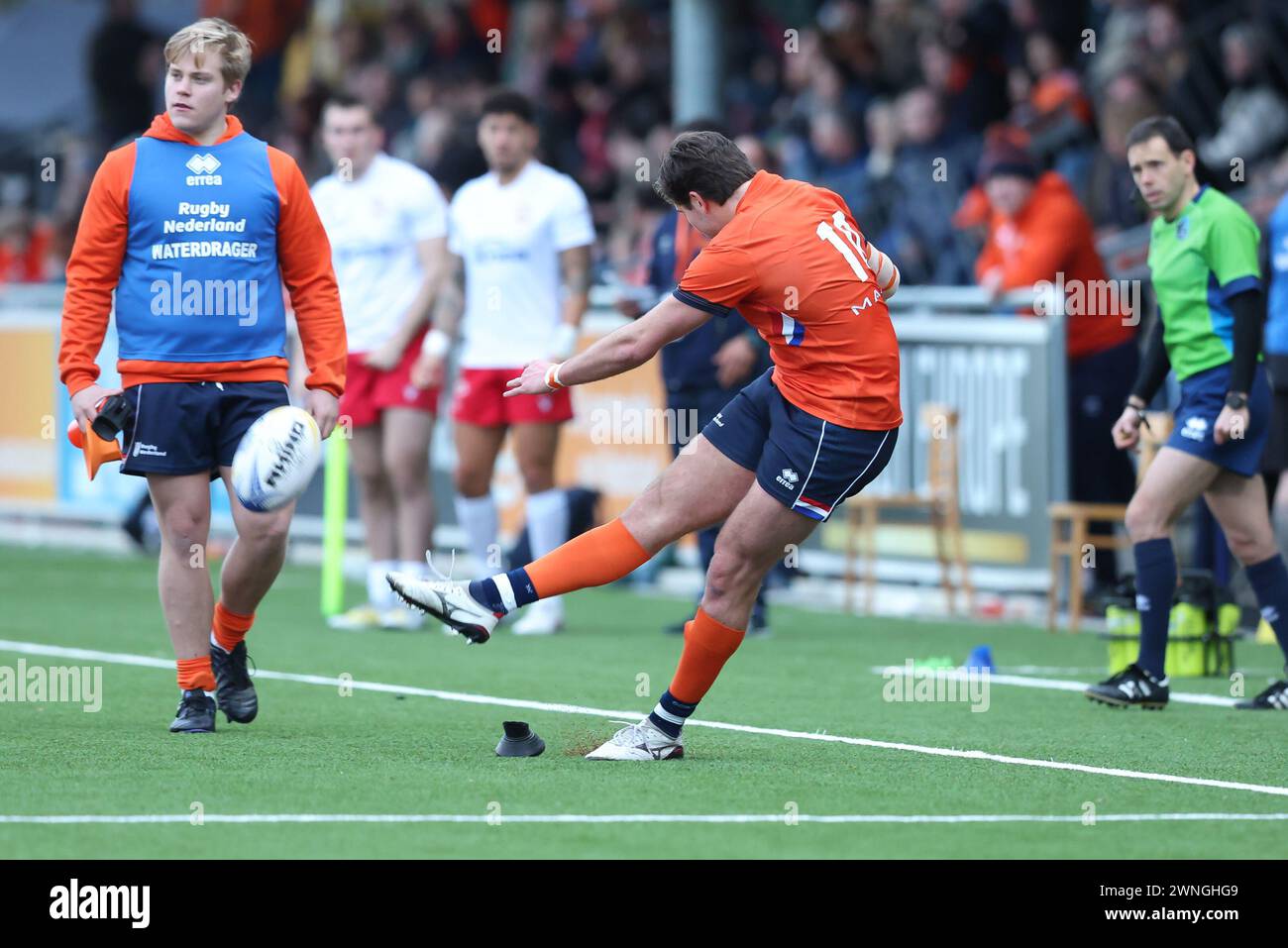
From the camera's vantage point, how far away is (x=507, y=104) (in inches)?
471

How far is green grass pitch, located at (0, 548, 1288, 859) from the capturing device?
19.7 feet

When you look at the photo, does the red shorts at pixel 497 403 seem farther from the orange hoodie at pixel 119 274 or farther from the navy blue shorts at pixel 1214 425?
the orange hoodie at pixel 119 274

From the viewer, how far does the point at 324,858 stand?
566 cm

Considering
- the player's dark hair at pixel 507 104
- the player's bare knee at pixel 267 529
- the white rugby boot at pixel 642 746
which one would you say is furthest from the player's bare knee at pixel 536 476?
the white rugby boot at pixel 642 746

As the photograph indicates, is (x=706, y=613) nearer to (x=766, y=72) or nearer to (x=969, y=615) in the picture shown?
(x=969, y=615)

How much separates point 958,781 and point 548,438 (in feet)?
17.5

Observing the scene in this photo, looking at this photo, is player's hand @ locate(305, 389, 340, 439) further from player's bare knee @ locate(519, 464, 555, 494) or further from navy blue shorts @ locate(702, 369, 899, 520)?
player's bare knee @ locate(519, 464, 555, 494)

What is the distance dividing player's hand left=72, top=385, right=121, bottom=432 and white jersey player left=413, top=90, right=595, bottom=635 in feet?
14.2

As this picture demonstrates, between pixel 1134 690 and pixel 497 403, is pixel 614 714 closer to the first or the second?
pixel 1134 690

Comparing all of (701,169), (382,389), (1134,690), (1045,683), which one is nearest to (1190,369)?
(1134,690)

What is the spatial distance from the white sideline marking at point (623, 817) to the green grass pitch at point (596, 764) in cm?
5

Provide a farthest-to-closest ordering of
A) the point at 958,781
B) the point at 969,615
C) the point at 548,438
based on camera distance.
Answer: the point at 969,615
the point at 548,438
the point at 958,781

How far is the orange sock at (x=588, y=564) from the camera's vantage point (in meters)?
7.49
